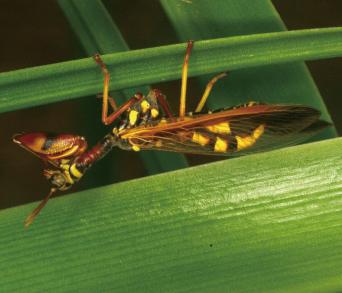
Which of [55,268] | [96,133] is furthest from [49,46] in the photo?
[55,268]

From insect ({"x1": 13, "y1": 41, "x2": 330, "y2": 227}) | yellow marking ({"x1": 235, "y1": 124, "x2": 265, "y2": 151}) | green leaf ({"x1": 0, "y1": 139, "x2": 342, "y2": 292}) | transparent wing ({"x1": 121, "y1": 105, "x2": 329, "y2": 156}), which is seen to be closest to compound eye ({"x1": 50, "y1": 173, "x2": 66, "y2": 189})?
insect ({"x1": 13, "y1": 41, "x2": 330, "y2": 227})

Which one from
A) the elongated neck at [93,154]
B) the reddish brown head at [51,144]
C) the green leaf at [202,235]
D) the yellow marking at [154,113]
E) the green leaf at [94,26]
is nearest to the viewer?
the green leaf at [202,235]

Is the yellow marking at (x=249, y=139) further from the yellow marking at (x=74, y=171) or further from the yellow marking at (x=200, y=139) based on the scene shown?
the yellow marking at (x=74, y=171)

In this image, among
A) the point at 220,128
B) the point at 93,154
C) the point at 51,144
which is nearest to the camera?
the point at 51,144

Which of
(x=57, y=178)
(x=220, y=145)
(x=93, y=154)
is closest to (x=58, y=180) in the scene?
(x=57, y=178)

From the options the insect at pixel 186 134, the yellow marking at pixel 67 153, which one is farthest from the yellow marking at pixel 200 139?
the yellow marking at pixel 67 153

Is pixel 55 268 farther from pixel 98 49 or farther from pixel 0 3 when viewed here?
pixel 0 3

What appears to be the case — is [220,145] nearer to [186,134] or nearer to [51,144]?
[186,134]
